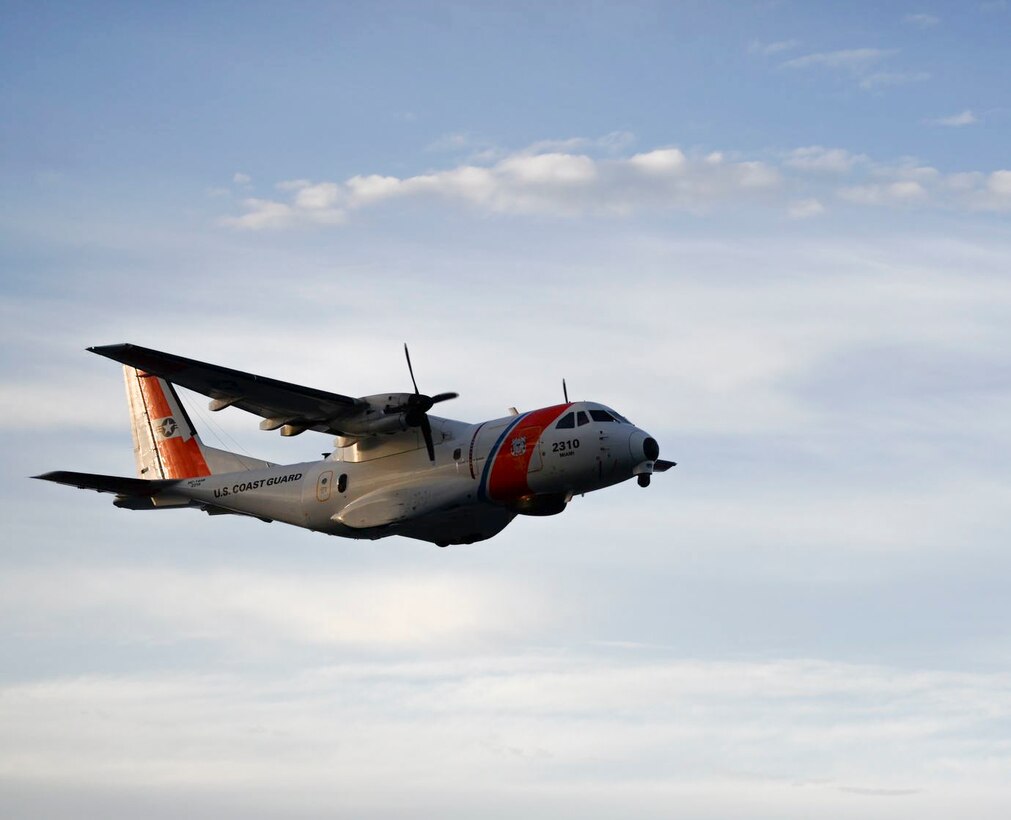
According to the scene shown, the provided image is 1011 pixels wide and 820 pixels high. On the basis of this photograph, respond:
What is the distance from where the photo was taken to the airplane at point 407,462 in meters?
36.6

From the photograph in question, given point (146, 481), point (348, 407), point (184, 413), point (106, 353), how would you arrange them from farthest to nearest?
point (184, 413) → point (146, 481) → point (348, 407) → point (106, 353)

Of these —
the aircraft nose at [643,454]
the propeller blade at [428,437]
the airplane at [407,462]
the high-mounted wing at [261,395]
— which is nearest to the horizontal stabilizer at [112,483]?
the airplane at [407,462]

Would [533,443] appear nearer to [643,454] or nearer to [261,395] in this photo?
[643,454]

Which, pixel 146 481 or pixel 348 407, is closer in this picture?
pixel 348 407

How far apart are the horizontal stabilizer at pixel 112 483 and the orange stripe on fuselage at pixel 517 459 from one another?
37.2ft

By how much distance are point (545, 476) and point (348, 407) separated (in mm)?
5753

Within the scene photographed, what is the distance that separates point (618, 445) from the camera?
36.3 metres

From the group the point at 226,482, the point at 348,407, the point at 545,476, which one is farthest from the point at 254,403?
the point at 545,476

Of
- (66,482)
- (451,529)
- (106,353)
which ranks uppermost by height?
(106,353)

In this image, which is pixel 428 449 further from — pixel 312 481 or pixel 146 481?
pixel 146 481

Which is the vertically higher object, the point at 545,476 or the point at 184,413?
the point at 184,413

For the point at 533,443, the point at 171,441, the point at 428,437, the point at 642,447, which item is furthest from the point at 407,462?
the point at 171,441

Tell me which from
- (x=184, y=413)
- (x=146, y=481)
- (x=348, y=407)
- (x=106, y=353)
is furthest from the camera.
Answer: (x=184, y=413)

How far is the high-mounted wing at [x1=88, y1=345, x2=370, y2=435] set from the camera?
36500 mm
